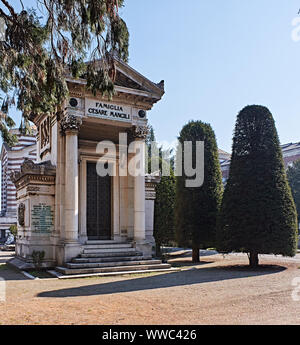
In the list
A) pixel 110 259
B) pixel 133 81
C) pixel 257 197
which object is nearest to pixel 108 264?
pixel 110 259

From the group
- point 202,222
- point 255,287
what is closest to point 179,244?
point 202,222

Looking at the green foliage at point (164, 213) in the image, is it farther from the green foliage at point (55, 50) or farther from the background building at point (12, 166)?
the background building at point (12, 166)

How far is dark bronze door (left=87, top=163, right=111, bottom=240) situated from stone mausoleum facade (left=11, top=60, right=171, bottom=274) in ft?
0.17

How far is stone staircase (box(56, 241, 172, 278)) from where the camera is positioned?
582 inches

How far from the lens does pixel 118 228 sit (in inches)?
768

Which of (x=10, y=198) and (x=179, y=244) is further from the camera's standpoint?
(x=10, y=198)

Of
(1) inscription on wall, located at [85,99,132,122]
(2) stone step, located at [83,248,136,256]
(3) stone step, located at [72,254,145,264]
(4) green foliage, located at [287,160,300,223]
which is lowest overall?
(3) stone step, located at [72,254,145,264]

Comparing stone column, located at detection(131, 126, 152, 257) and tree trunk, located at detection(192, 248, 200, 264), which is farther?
tree trunk, located at detection(192, 248, 200, 264)

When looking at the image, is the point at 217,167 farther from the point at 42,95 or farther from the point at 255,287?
the point at 42,95

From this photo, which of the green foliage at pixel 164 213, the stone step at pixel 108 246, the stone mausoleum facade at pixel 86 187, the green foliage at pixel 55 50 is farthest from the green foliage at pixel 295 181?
the green foliage at pixel 55 50

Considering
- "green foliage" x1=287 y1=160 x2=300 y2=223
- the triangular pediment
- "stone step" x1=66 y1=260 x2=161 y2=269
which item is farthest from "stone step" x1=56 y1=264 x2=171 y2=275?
"green foliage" x1=287 y1=160 x2=300 y2=223

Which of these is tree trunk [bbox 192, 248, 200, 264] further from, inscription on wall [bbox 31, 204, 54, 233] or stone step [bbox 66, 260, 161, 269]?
inscription on wall [bbox 31, 204, 54, 233]

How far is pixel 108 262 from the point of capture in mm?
15875
